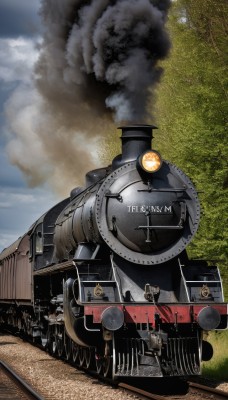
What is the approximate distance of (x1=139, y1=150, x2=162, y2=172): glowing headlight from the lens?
36.9 feet

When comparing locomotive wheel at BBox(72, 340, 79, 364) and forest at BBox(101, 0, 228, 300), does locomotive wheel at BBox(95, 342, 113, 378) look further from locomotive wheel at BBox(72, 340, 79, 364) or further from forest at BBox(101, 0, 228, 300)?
forest at BBox(101, 0, 228, 300)

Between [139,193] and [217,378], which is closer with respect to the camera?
[139,193]

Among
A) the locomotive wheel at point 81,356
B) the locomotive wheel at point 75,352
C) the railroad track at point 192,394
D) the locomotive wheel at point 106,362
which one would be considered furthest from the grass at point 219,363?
the locomotive wheel at point 75,352

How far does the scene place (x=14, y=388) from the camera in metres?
11.1

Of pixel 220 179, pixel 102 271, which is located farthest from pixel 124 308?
pixel 220 179

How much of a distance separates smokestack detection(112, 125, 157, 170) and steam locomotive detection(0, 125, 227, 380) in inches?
0.6

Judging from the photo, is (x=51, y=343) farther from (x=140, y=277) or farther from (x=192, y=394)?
(x=192, y=394)

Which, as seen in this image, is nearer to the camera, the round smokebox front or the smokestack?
the round smokebox front

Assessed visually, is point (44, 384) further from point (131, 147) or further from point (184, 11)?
point (184, 11)

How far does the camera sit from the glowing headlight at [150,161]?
442 inches

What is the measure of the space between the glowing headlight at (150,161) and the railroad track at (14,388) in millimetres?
3756

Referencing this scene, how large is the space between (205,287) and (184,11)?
15.0m

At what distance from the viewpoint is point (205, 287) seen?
11.2m

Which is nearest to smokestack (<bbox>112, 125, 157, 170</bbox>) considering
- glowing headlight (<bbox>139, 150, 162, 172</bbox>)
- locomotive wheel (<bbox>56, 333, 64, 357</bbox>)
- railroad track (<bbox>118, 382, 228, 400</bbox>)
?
glowing headlight (<bbox>139, 150, 162, 172</bbox>)
